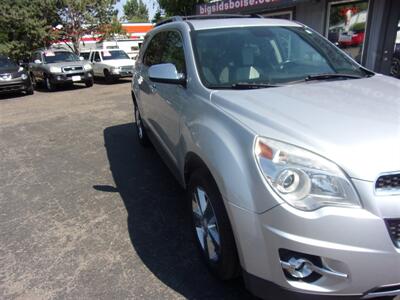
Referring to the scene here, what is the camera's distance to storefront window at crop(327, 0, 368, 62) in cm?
984

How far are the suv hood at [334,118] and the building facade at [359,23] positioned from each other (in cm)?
756

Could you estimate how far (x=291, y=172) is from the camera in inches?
72.1

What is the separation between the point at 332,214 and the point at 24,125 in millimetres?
8518

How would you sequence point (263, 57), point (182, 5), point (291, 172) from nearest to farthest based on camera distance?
point (291, 172), point (263, 57), point (182, 5)

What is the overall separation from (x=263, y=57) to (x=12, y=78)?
13328 mm

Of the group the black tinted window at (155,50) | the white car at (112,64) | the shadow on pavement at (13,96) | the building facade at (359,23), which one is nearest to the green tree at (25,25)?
the white car at (112,64)

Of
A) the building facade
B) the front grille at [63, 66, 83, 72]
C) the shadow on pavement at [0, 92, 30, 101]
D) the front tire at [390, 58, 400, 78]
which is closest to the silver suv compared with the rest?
the front tire at [390, 58, 400, 78]

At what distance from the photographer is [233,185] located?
2012 millimetres

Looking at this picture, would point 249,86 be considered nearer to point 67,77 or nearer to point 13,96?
point 67,77

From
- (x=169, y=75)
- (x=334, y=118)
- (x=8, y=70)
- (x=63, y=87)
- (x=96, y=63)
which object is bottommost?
(x=63, y=87)

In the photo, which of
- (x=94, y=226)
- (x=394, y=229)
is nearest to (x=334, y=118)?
(x=394, y=229)

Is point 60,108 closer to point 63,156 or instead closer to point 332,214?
point 63,156

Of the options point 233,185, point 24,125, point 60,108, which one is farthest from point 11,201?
point 60,108

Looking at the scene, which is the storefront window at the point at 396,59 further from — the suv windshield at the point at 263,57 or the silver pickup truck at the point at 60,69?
the silver pickup truck at the point at 60,69
